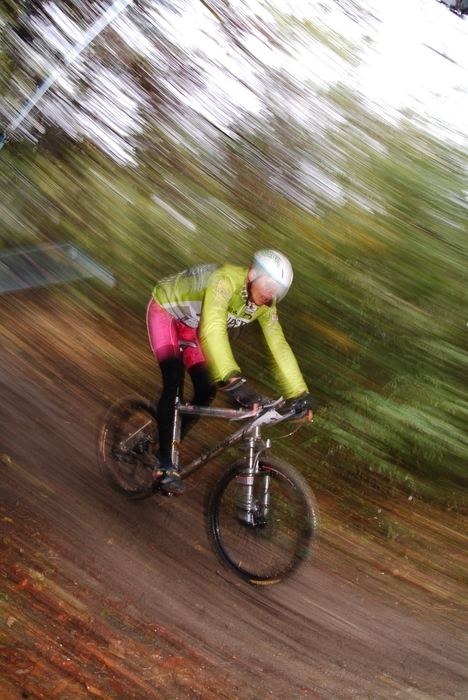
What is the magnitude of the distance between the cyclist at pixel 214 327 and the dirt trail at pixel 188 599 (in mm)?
592

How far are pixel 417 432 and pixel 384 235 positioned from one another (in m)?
1.68

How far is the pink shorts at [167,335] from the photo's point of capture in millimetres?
3402

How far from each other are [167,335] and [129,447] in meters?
1.00

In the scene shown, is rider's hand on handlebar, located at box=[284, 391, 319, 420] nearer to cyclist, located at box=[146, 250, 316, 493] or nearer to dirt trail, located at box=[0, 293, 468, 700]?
cyclist, located at box=[146, 250, 316, 493]

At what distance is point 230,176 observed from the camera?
21.1 ft

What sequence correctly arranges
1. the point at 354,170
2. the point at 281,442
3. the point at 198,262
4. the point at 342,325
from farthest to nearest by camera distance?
the point at 198,262 < the point at 281,442 < the point at 354,170 < the point at 342,325

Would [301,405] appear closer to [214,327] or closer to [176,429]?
[214,327]

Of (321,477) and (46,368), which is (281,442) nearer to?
(321,477)

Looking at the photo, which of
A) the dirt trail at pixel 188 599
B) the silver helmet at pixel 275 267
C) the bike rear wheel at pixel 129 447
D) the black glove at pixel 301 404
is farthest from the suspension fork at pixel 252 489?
the silver helmet at pixel 275 267

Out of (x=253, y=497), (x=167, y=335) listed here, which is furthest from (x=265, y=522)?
(x=167, y=335)

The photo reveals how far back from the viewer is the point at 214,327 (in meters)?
2.88

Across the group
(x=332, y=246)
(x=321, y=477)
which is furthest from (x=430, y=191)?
(x=321, y=477)

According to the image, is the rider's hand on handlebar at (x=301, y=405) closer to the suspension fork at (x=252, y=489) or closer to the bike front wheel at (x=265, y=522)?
the suspension fork at (x=252, y=489)

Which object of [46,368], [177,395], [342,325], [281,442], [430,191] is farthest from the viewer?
Result: [46,368]
